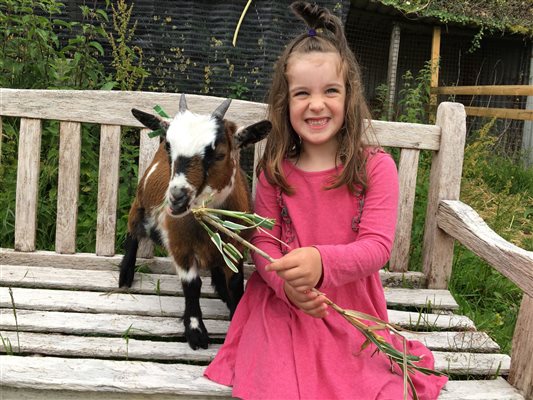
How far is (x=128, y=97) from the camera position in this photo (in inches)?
101

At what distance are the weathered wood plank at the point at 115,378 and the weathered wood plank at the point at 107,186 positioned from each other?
2.86 feet

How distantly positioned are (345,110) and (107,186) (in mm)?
1270

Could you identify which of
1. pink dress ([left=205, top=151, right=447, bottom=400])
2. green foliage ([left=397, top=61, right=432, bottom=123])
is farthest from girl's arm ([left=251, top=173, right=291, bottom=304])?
green foliage ([left=397, top=61, right=432, bottom=123])

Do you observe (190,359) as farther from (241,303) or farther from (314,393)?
(314,393)

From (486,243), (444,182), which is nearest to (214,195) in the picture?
(486,243)

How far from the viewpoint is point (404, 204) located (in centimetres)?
265

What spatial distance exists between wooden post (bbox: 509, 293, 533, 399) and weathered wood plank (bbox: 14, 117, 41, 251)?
7.23ft

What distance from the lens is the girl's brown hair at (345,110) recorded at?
1.95 metres

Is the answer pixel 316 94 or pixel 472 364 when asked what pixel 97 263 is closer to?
pixel 316 94

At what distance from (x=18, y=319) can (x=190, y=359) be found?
73 centimetres

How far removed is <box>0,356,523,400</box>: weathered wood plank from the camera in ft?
5.70

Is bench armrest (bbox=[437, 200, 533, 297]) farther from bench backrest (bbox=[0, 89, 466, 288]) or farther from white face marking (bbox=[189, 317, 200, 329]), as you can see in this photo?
white face marking (bbox=[189, 317, 200, 329])

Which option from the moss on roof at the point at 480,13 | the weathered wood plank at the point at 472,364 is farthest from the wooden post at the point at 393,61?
the weathered wood plank at the point at 472,364

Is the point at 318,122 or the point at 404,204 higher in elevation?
the point at 318,122
